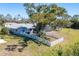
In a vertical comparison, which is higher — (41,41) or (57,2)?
(57,2)

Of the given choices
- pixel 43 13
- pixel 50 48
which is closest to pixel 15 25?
pixel 43 13

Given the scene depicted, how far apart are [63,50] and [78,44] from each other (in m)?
0.22

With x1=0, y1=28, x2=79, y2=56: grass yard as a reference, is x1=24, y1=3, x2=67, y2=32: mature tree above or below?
above

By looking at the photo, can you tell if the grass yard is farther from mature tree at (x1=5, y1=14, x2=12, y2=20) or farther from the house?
mature tree at (x1=5, y1=14, x2=12, y2=20)

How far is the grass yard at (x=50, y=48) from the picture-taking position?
435cm

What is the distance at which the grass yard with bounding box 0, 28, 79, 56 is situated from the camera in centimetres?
435

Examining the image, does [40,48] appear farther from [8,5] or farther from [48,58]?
[8,5]

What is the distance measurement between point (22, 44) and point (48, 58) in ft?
1.34

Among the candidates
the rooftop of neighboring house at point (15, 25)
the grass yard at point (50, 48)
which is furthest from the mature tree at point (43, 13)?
the grass yard at point (50, 48)

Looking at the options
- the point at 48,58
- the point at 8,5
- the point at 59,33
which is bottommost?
the point at 48,58

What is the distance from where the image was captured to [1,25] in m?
4.39

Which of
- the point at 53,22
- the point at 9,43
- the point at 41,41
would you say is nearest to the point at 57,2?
the point at 53,22

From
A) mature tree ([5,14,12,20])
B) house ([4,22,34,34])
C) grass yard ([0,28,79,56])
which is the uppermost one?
mature tree ([5,14,12,20])

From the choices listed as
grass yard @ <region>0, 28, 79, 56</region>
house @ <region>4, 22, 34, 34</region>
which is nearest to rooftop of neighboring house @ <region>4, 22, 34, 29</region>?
house @ <region>4, 22, 34, 34</region>
